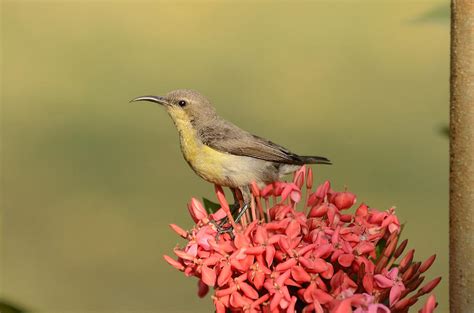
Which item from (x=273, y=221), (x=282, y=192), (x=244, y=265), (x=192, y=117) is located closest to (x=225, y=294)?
(x=244, y=265)

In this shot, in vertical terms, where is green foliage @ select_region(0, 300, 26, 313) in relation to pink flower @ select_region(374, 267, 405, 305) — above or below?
below

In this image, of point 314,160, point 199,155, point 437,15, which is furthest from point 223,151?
point 437,15

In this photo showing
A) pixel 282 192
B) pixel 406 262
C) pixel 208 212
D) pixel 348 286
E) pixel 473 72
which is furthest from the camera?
pixel 208 212

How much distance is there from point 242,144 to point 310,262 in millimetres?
1368

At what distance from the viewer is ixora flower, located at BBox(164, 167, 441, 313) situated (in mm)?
2207

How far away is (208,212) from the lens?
2857mm

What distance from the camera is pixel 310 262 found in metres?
2.20

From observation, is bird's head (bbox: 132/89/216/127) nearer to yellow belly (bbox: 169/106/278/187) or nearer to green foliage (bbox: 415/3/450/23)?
yellow belly (bbox: 169/106/278/187)

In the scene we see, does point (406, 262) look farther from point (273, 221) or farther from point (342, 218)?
point (273, 221)

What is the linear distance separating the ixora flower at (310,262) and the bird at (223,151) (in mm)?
739

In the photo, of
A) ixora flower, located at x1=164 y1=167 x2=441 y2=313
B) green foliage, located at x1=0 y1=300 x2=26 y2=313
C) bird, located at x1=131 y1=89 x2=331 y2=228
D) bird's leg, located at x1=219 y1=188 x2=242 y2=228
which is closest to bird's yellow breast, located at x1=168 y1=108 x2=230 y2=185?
bird, located at x1=131 y1=89 x2=331 y2=228

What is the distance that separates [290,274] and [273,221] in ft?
0.76

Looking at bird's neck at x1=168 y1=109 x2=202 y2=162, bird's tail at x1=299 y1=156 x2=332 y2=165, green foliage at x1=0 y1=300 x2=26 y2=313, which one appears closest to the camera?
green foliage at x1=0 y1=300 x2=26 y2=313

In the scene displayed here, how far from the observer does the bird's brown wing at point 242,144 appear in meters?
3.38
